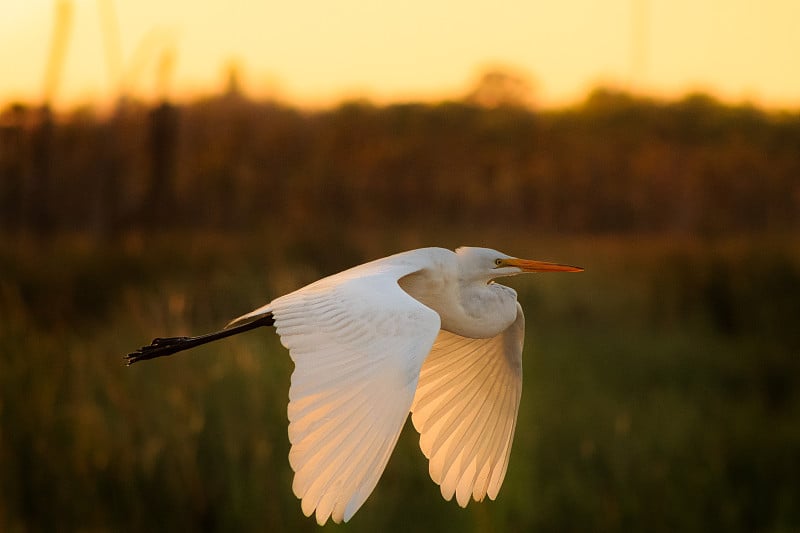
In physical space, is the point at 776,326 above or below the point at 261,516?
below

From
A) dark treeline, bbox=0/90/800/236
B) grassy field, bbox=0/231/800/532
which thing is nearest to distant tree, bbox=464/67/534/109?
dark treeline, bbox=0/90/800/236

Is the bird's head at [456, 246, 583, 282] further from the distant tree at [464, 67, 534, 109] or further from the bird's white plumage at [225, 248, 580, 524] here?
the distant tree at [464, 67, 534, 109]

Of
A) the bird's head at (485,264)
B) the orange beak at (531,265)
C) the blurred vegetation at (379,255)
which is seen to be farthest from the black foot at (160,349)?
the blurred vegetation at (379,255)

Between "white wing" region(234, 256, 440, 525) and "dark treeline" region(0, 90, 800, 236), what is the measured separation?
689cm

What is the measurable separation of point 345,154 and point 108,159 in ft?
16.5

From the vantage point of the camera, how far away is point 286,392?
5.00 metres

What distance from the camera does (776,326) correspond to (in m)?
8.80

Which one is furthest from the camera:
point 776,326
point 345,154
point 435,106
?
point 435,106

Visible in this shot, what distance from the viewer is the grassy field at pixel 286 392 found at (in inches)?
187

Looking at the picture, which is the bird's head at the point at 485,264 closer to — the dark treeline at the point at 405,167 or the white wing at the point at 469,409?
the white wing at the point at 469,409

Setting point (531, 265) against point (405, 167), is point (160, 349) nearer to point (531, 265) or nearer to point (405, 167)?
point (531, 265)

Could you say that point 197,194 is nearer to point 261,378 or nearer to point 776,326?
point 776,326

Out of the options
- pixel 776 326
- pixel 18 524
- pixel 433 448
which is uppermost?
pixel 433 448

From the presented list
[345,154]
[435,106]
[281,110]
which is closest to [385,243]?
[345,154]
